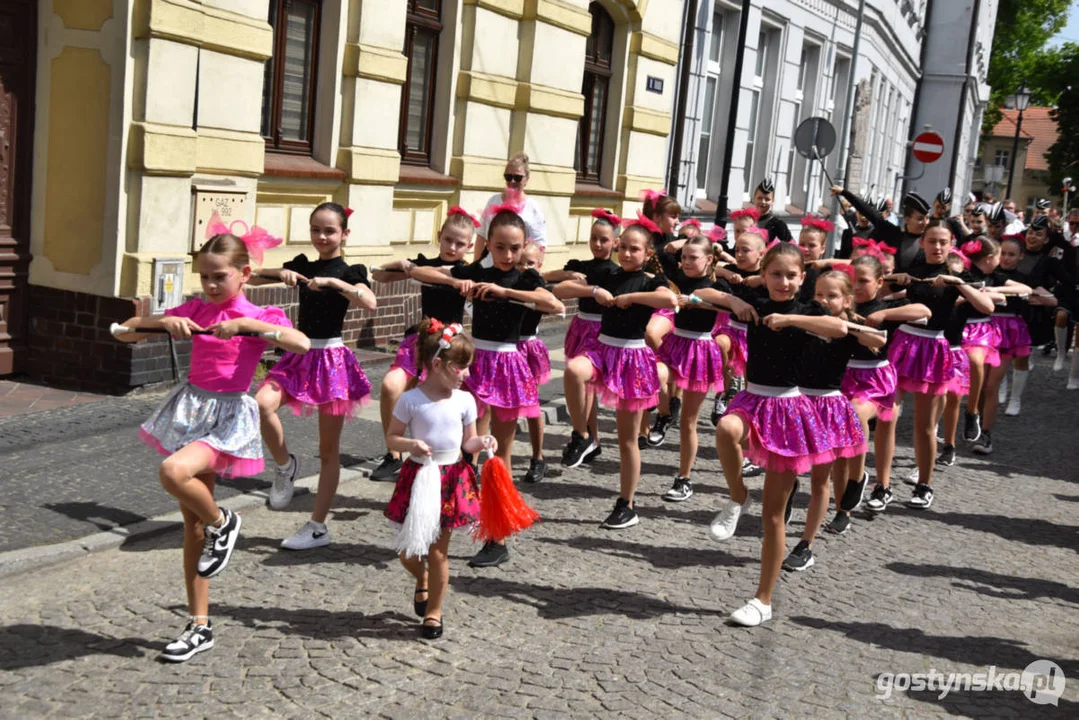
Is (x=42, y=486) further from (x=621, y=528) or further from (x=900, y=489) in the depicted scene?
(x=900, y=489)

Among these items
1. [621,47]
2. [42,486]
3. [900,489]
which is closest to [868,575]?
[900,489]

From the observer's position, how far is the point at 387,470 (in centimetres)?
885

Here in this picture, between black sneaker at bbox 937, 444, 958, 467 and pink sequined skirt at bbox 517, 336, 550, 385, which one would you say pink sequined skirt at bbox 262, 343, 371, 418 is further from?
black sneaker at bbox 937, 444, 958, 467

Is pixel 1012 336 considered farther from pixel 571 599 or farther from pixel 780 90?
pixel 780 90

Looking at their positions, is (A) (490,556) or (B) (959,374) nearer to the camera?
(A) (490,556)

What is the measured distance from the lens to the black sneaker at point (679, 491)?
8.92 metres

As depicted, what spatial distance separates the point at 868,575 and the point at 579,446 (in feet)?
9.26

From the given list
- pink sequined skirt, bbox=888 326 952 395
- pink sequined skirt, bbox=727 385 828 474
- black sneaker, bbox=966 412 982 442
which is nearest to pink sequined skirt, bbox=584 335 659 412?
pink sequined skirt, bbox=727 385 828 474

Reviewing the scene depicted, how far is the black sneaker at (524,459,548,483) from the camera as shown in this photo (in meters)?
9.20

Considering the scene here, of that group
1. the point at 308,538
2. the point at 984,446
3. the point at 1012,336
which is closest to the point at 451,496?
the point at 308,538

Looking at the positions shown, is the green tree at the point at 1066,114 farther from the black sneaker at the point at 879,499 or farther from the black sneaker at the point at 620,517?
the black sneaker at the point at 620,517

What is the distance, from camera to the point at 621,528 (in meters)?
8.05

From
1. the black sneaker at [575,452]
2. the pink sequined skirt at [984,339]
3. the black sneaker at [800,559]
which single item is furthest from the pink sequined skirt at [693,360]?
the pink sequined skirt at [984,339]

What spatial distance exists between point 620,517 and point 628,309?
4.53 ft
